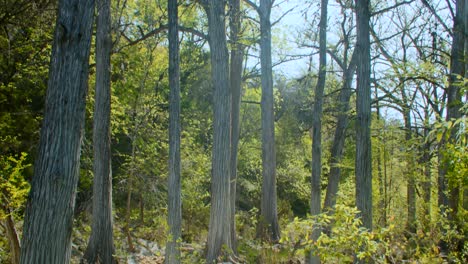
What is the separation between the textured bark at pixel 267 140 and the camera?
12.4m

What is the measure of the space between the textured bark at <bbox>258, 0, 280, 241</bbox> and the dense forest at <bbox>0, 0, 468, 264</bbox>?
50 mm

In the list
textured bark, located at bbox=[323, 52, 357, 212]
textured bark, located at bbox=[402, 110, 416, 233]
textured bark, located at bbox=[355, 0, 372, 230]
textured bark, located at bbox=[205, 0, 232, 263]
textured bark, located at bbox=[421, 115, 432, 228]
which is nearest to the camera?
textured bark, located at bbox=[355, 0, 372, 230]

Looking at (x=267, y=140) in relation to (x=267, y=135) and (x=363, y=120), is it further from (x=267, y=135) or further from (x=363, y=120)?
(x=363, y=120)

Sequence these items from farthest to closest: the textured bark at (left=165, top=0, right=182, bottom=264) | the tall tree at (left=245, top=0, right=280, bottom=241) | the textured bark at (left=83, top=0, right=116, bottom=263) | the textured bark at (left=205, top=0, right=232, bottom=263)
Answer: the tall tree at (left=245, top=0, right=280, bottom=241)
the textured bark at (left=83, top=0, right=116, bottom=263)
the textured bark at (left=205, top=0, right=232, bottom=263)
the textured bark at (left=165, top=0, right=182, bottom=264)

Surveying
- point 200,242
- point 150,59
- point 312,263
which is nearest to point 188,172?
point 200,242

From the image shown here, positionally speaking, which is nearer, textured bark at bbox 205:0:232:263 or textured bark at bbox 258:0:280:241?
textured bark at bbox 205:0:232:263

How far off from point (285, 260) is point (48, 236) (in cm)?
677

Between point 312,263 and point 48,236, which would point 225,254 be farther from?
point 48,236

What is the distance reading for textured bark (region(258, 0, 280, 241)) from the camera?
12.4m

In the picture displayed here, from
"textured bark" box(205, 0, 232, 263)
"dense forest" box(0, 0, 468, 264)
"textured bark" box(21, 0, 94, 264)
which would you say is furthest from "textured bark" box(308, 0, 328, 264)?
"textured bark" box(21, 0, 94, 264)

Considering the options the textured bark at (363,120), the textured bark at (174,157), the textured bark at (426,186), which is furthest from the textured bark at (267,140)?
the textured bark at (363,120)

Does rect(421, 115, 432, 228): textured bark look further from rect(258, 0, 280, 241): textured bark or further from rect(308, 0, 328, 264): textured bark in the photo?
rect(258, 0, 280, 241): textured bark

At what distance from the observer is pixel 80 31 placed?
4.33m

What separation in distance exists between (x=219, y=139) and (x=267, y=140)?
15.2 ft
